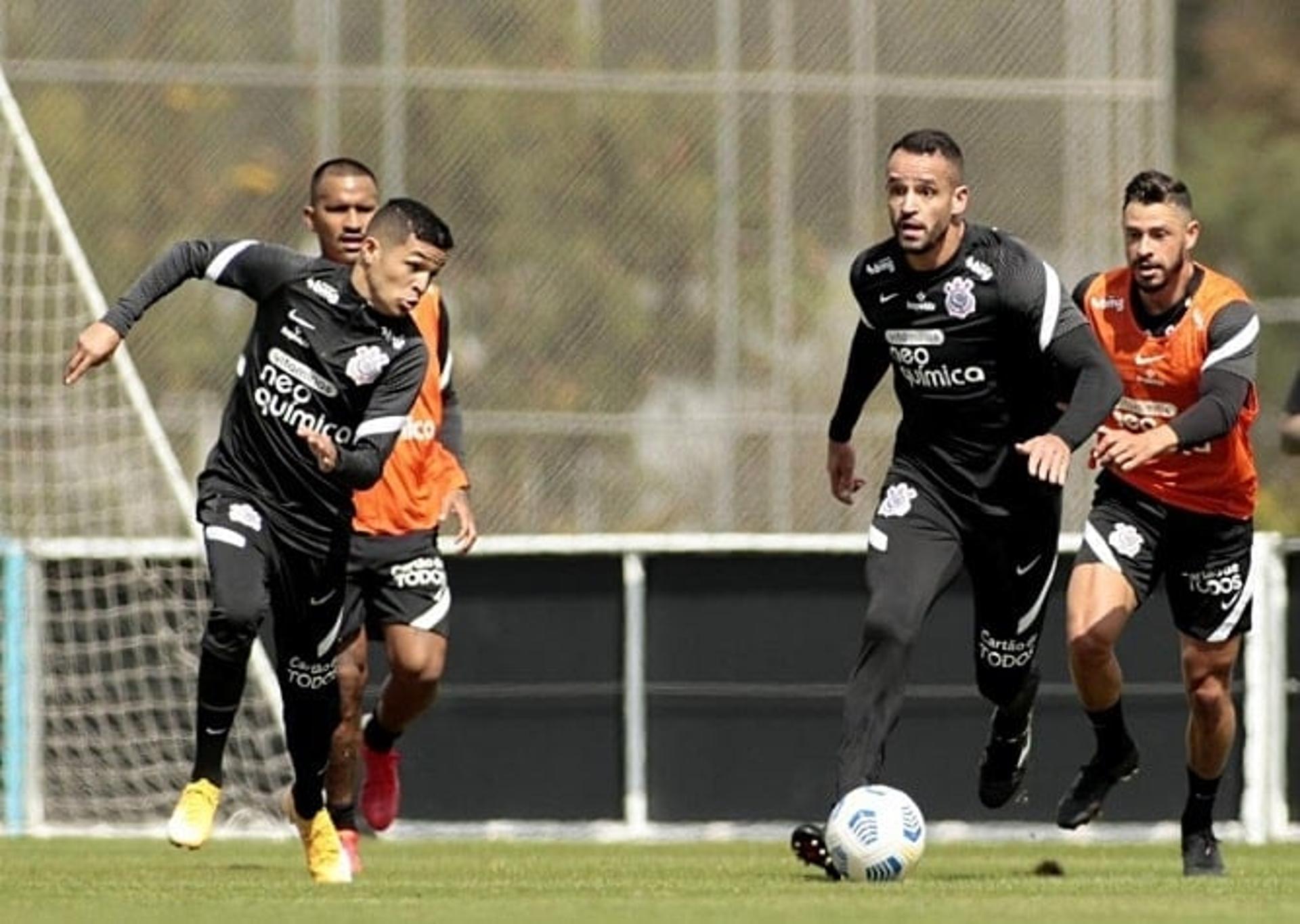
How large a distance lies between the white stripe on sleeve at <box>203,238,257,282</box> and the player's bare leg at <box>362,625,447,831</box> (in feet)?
7.39

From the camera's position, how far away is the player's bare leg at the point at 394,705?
13398mm

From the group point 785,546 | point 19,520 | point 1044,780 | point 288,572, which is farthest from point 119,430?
point 288,572

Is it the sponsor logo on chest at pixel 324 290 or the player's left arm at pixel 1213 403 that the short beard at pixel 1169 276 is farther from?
the sponsor logo on chest at pixel 324 290

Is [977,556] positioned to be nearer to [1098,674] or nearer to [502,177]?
[1098,674]

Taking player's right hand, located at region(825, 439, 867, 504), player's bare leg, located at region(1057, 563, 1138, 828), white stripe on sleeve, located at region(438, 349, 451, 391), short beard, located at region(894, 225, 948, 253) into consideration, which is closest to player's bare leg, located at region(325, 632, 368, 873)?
white stripe on sleeve, located at region(438, 349, 451, 391)

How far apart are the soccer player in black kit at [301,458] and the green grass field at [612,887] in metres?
0.51

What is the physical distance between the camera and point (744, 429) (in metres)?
16.9

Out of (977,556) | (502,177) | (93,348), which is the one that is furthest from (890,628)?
(502,177)

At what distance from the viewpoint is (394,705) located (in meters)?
13.5

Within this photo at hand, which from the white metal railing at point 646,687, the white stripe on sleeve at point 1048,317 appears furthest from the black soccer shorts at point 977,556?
the white metal railing at point 646,687

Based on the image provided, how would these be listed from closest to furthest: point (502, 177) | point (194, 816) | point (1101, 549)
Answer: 1. point (194, 816)
2. point (1101, 549)
3. point (502, 177)

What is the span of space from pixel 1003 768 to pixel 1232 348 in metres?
1.69

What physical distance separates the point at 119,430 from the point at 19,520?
61 cm

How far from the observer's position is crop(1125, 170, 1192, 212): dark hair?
12.0m
